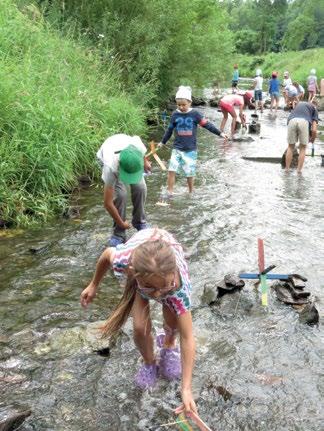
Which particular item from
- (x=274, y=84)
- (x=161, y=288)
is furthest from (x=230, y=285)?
(x=274, y=84)

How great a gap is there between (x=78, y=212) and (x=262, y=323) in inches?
134

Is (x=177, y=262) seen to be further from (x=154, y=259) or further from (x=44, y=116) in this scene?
(x=44, y=116)

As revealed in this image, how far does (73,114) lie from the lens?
303 inches

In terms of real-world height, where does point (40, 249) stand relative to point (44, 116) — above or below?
below

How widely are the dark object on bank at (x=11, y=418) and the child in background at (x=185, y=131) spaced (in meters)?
5.27

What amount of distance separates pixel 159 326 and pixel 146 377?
2.63ft

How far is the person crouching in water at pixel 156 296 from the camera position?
2.43 metres

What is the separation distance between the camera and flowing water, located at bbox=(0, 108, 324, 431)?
9.84 feet

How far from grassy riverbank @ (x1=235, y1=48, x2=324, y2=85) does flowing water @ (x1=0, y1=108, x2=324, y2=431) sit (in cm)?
2889

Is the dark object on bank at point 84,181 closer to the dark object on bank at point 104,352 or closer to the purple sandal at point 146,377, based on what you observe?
the dark object on bank at point 104,352

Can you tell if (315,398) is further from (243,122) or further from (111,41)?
(243,122)

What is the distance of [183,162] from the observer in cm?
781

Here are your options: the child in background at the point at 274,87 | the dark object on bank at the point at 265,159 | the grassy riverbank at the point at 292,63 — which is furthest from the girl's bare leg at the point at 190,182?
the grassy riverbank at the point at 292,63

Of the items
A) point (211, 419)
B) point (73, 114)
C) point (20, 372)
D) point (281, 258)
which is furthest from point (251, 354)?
point (73, 114)
